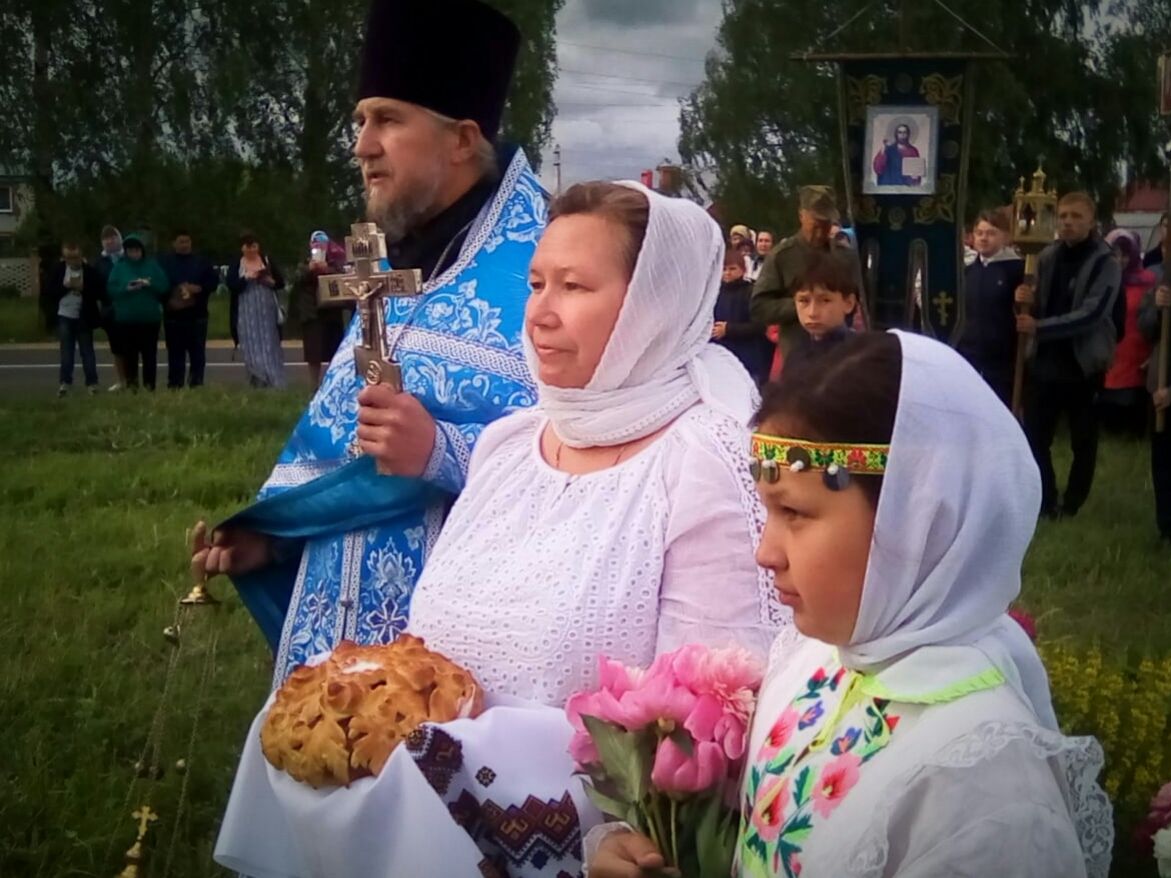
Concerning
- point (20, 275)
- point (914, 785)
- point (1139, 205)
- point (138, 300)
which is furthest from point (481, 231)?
point (20, 275)

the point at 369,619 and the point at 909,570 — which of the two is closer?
the point at 909,570

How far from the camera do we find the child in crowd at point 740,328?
10.8 metres

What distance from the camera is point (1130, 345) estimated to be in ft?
33.6

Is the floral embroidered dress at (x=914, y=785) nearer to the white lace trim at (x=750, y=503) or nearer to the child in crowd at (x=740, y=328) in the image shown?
the white lace trim at (x=750, y=503)

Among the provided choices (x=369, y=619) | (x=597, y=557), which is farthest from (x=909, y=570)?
(x=369, y=619)

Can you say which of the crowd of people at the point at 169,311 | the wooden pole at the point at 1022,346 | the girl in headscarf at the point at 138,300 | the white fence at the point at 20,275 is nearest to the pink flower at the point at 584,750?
the wooden pole at the point at 1022,346

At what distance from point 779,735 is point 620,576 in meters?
0.46

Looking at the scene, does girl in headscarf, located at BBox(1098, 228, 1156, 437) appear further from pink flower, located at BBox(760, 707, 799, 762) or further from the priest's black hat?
pink flower, located at BBox(760, 707, 799, 762)

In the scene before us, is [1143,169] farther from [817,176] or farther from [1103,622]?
[1103,622]

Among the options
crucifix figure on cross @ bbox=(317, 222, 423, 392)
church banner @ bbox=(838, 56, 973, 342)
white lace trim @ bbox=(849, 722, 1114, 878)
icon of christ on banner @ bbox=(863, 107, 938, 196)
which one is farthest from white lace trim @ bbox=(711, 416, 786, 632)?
icon of christ on banner @ bbox=(863, 107, 938, 196)

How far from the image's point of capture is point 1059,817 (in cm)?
165

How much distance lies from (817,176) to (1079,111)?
577 centimetres

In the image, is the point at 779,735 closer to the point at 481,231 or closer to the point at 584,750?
the point at 584,750

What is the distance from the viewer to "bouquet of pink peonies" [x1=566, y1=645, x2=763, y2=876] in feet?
6.43
